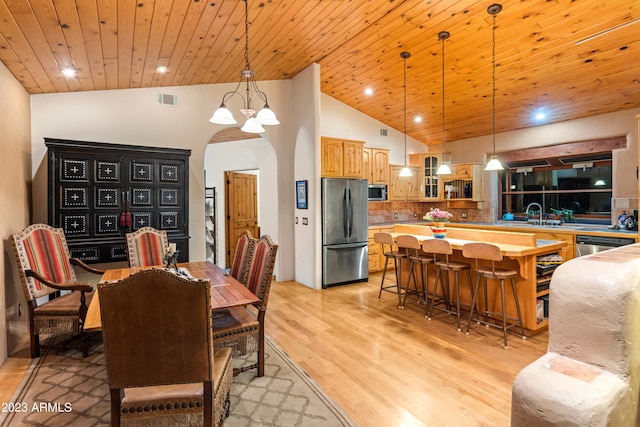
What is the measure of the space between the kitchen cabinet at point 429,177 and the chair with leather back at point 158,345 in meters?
6.49

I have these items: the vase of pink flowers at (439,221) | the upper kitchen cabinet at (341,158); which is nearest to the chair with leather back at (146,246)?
the upper kitchen cabinet at (341,158)

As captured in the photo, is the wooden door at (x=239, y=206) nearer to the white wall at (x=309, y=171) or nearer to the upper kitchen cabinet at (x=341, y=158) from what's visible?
the white wall at (x=309, y=171)

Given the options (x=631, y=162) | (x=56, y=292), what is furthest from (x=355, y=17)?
(x=631, y=162)

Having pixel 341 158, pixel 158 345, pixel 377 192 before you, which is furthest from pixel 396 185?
pixel 158 345

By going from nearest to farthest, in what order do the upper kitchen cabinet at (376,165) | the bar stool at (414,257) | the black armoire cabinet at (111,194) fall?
1. the black armoire cabinet at (111,194)
2. the bar stool at (414,257)
3. the upper kitchen cabinet at (376,165)

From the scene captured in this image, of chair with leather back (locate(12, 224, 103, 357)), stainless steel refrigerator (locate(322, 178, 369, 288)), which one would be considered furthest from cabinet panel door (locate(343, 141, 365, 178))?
chair with leather back (locate(12, 224, 103, 357))

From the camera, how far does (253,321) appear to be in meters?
2.67

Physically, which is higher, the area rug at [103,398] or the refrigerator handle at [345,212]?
the refrigerator handle at [345,212]

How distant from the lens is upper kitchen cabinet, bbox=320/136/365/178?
558 centimetres

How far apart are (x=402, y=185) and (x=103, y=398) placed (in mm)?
6156

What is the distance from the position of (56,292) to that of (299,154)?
3691mm

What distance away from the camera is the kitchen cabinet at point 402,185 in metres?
7.07

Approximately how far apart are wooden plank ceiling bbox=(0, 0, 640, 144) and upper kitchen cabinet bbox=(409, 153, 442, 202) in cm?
157

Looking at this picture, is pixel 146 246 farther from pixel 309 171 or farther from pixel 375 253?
pixel 375 253
